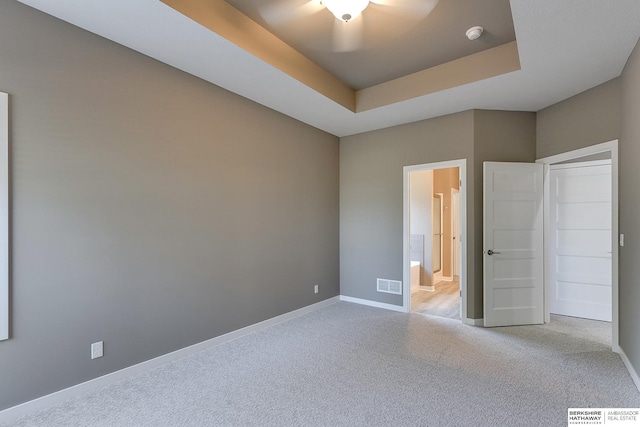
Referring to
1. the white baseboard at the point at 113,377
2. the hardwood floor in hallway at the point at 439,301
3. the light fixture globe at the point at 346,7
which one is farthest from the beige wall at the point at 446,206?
the light fixture globe at the point at 346,7

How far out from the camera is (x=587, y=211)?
13.1ft

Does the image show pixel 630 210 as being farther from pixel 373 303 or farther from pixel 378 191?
pixel 373 303

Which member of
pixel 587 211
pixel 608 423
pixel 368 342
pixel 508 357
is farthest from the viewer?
pixel 587 211

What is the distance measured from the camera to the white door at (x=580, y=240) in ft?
12.8

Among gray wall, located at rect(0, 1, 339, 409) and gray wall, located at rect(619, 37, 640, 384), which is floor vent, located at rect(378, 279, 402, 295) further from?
gray wall, located at rect(619, 37, 640, 384)

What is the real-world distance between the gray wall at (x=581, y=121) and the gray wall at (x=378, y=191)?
0.99 meters

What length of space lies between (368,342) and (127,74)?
3.44 m

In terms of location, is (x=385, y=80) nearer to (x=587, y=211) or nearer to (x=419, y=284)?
(x=587, y=211)

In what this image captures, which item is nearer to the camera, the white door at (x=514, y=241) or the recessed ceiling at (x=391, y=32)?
the recessed ceiling at (x=391, y=32)

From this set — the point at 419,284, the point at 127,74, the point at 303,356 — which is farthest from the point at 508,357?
the point at 127,74

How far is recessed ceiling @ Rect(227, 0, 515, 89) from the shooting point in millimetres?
2455

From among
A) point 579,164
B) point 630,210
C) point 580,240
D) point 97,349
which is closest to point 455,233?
point 580,240

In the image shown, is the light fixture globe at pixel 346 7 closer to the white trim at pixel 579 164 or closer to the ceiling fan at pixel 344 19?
the ceiling fan at pixel 344 19

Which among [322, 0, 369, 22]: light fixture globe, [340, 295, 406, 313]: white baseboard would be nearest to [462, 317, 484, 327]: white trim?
[340, 295, 406, 313]: white baseboard
